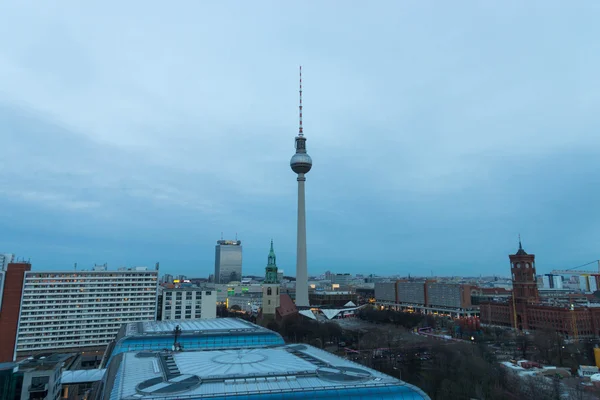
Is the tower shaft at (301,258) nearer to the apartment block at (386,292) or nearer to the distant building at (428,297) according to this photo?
the distant building at (428,297)

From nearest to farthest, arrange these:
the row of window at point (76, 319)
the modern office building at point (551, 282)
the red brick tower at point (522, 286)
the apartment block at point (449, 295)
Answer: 1. the row of window at point (76, 319)
2. the red brick tower at point (522, 286)
3. the apartment block at point (449, 295)
4. the modern office building at point (551, 282)

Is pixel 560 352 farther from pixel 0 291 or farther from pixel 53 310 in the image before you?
pixel 0 291

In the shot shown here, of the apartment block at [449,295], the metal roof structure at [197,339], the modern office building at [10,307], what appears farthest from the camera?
the apartment block at [449,295]

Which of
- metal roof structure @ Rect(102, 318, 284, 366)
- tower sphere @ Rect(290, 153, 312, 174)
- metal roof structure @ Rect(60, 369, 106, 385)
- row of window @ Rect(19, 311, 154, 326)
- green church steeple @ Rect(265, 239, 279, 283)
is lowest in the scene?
metal roof structure @ Rect(60, 369, 106, 385)

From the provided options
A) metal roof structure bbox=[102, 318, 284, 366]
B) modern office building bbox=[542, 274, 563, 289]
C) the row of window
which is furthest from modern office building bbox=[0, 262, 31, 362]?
modern office building bbox=[542, 274, 563, 289]

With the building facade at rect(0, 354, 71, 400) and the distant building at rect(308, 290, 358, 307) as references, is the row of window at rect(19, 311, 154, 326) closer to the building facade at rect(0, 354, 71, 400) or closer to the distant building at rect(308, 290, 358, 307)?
the building facade at rect(0, 354, 71, 400)

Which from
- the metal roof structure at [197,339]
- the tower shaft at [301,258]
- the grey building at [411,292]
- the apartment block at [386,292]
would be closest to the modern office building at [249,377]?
the metal roof structure at [197,339]

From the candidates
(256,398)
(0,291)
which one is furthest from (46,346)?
(256,398)
